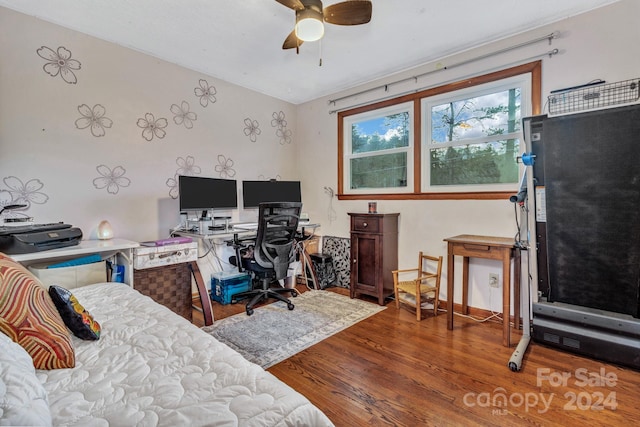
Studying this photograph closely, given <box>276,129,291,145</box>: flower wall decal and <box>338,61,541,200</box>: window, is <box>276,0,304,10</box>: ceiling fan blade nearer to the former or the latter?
<box>338,61,541,200</box>: window

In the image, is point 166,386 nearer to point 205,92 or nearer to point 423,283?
point 423,283

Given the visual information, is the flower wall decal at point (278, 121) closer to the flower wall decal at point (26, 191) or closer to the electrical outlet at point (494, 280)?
the flower wall decal at point (26, 191)

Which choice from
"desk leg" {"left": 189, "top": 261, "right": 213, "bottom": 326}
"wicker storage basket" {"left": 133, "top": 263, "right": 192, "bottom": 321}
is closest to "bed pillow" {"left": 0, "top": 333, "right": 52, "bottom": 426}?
"wicker storage basket" {"left": 133, "top": 263, "right": 192, "bottom": 321}

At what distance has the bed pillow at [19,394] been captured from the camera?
23.1 inches

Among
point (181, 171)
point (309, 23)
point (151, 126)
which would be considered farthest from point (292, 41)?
point (181, 171)

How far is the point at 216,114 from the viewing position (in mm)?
3314

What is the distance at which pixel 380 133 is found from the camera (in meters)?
3.48

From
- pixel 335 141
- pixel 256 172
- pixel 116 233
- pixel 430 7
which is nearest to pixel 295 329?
pixel 116 233

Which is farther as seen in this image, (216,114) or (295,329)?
(216,114)

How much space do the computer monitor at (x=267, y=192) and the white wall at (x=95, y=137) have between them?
0.28 metres

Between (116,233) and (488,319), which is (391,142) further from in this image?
(116,233)

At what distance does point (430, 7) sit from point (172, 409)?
267 cm

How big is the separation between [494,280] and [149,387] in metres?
2.65

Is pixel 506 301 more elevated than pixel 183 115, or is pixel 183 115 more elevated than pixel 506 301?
pixel 183 115
